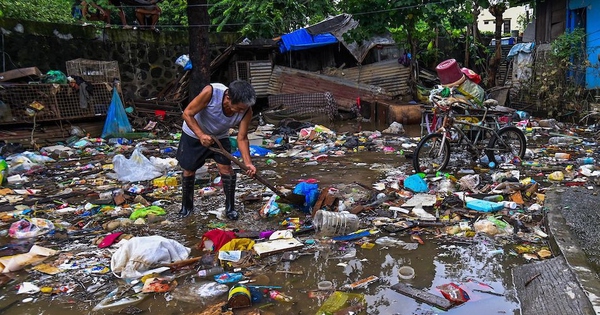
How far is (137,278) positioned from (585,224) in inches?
141

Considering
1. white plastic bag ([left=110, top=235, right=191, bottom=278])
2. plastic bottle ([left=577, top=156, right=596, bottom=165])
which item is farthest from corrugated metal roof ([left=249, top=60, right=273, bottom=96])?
white plastic bag ([left=110, top=235, right=191, bottom=278])

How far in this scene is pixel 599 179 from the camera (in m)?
5.20

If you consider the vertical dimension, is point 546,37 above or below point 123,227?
above

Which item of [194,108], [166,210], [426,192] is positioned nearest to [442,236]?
[426,192]

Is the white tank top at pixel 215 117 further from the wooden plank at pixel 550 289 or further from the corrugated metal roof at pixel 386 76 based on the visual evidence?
the corrugated metal roof at pixel 386 76

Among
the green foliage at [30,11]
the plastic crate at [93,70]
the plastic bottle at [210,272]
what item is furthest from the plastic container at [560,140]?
the green foliage at [30,11]

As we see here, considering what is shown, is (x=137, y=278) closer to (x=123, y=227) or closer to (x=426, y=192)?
(x=123, y=227)

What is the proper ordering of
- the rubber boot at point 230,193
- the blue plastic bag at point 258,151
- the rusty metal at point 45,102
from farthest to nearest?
the rusty metal at point 45,102 → the blue plastic bag at point 258,151 → the rubber boot at point 230,193

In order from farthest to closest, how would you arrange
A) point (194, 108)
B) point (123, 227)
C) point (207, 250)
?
point (123, 227)
point (194, 108)
point (207, 250)

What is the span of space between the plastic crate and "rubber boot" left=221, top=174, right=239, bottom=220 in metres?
7.59

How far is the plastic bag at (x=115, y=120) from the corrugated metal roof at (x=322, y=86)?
16.2ft

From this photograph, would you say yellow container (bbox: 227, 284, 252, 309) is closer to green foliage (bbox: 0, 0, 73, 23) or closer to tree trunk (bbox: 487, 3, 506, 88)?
green foliage (bbox: 0, 0, 73, 23)

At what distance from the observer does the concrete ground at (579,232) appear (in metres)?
2.72

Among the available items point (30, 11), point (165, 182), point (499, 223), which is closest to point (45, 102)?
point (30, 11)
